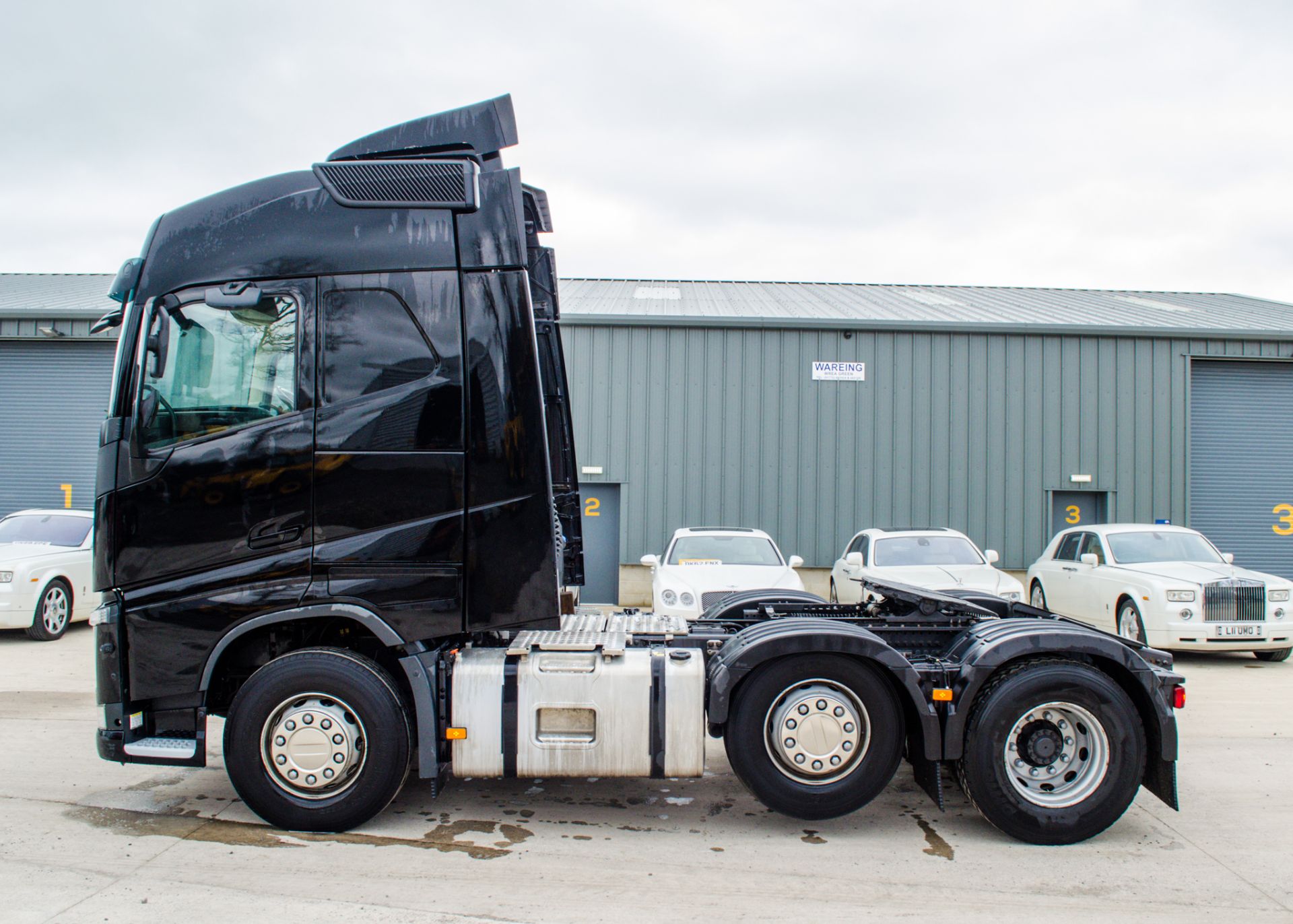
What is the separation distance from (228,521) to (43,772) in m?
2.71

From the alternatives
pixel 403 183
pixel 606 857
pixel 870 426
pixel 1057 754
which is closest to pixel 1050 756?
pixel 1057 754

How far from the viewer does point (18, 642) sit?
1117 centimetres

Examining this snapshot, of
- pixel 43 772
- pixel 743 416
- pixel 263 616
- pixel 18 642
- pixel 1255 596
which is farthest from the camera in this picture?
pixel 743 416

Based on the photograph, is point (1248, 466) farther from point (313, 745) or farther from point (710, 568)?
point (313, 745)

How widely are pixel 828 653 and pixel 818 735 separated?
17.0 inches

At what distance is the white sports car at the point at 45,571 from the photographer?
10.9 metres

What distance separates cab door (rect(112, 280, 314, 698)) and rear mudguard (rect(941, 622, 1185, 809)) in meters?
3.49

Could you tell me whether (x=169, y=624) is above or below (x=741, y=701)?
above

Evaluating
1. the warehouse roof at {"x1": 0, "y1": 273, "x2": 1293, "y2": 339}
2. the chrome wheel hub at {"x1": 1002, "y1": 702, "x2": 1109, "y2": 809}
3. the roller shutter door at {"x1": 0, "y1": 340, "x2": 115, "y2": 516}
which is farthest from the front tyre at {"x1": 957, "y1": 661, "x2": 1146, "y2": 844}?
the roller shutter door at {"x1": 0, "y1": 340, "x2": 115, "y2": 516}

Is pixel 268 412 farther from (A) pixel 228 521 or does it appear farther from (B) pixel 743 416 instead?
(B) pixel 743 416

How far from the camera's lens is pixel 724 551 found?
1144 cm

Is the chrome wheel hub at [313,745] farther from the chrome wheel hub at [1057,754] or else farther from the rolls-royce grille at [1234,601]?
the rolls-royce grille at [1234,601]

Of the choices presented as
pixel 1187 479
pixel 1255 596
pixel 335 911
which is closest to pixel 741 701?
pixel 335 911

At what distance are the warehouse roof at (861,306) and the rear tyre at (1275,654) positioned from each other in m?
6.95
